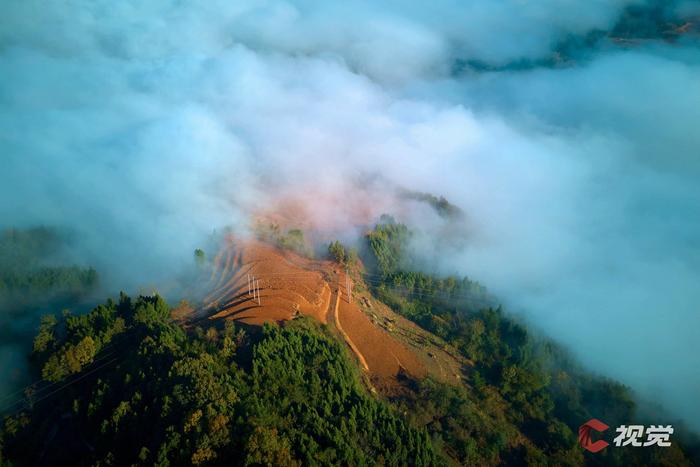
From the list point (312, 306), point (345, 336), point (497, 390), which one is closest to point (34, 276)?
point (312, 306)

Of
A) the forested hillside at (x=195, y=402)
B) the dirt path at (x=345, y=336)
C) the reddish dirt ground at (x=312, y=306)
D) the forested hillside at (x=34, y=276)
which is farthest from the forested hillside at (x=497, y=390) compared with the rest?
the forested hillside at (x=34, y=276)

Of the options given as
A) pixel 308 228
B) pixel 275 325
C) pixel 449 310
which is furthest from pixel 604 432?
pixel 308 228

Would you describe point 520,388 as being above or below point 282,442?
below

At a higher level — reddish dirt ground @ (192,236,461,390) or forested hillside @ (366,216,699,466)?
reddish dirt ground @ (192,236,461,390)

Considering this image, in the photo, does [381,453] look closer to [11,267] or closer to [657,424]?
[657,424]

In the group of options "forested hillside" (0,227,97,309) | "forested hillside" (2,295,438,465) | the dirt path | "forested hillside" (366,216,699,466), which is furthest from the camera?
"forested hillside" (0,227,97,309)

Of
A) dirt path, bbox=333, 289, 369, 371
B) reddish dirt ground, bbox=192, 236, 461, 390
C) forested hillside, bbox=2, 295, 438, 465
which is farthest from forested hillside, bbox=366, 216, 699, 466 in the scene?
forested hillside, bbox=2, 295, 438, 465

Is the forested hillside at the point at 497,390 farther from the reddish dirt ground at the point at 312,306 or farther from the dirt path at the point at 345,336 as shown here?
the dirt path at the point at 345,336

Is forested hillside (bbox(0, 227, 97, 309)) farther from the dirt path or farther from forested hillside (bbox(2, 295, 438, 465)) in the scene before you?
the dirt path
